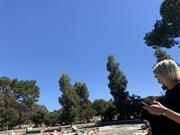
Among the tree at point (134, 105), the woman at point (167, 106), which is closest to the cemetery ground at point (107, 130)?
the tree at point (134, 105)

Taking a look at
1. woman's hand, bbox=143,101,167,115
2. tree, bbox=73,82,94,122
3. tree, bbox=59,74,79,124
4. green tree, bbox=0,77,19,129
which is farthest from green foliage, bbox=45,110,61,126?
woman's hand, bbox=143,101,167,115

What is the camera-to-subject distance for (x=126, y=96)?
53.9m

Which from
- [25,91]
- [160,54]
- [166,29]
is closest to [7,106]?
[25,91]

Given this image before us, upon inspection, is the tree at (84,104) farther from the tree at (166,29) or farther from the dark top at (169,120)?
the dark top at (169,120)

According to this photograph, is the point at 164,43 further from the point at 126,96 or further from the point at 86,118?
the point at 86,118

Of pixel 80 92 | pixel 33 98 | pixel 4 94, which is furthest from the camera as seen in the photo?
pixel 33 98

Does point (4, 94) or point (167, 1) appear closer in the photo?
point (167, 1)

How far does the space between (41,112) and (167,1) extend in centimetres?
3027

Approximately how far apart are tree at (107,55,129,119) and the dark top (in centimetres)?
4866

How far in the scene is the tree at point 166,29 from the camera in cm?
3500

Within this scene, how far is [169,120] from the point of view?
3.13 metres

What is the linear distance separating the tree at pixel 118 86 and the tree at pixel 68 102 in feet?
18.8

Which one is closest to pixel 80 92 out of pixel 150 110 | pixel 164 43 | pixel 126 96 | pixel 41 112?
pixel 41 112

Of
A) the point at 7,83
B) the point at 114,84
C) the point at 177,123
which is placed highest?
the point at 7,83
